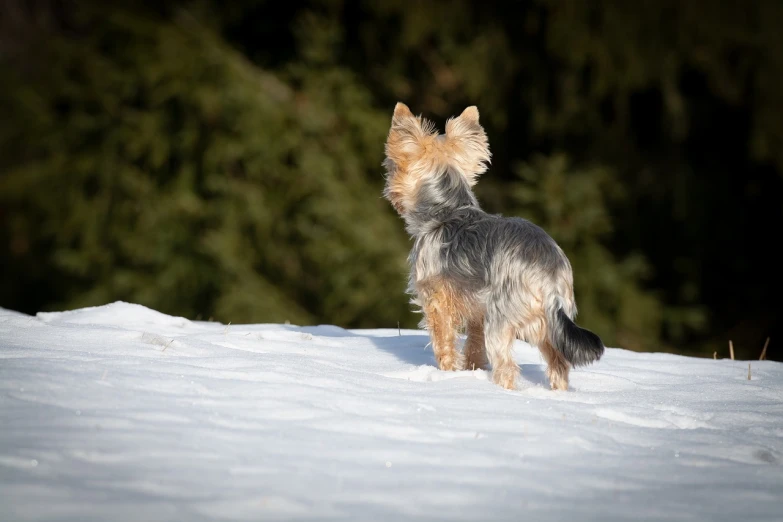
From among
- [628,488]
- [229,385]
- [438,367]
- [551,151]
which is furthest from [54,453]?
[551,151]

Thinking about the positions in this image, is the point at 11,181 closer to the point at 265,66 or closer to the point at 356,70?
the point at 265,66

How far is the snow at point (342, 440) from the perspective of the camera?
3.05 meters

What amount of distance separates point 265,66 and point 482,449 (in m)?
14.1

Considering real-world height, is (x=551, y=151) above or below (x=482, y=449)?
above

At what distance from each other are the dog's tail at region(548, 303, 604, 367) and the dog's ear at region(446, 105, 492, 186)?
146cm

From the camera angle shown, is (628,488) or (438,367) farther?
(438,367)

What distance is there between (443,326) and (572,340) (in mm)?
950

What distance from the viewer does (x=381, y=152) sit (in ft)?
50.2

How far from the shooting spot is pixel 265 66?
16781 mm

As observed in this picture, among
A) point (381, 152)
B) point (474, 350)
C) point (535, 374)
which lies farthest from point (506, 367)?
point (381, 152)

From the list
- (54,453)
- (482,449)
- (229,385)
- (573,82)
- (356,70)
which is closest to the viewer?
(54,453)

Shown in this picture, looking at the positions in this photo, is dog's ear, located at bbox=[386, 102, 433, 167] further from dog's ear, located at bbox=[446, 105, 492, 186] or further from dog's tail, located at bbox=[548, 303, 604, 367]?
dog's tail, located at bbox=[548, 303, 604, 367]

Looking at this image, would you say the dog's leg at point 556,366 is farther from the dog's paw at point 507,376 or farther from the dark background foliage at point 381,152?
the dark background foliage at point 381,152

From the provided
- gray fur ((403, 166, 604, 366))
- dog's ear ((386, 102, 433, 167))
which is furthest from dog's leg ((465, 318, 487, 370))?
dog's ear ((386, 102, 433, 167))
